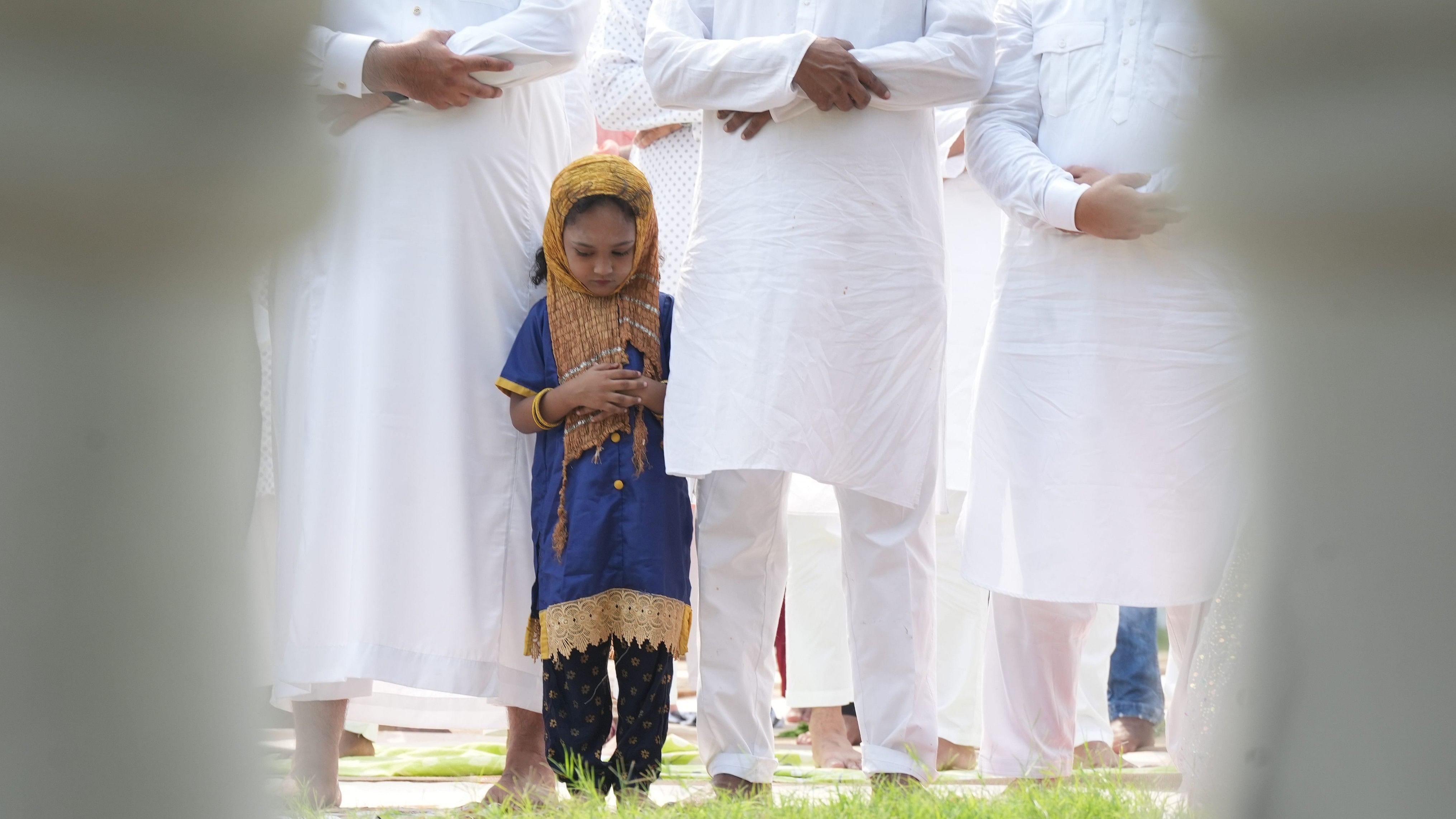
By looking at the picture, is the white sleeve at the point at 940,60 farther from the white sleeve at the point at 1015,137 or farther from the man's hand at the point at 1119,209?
the man's hand at the point at 1119,209

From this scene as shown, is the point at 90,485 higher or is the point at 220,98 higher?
the point at 220,98

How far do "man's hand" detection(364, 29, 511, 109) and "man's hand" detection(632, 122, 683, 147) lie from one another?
4.29 feet

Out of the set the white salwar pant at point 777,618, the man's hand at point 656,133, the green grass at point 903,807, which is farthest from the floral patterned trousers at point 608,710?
the man's hand at point 656,133

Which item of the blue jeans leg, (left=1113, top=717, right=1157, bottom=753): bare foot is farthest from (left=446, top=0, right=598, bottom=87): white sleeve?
(left=1113, top=717, right=1157, bottom=753): bare foot

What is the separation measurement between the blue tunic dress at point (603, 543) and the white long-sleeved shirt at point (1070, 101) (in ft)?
3.52

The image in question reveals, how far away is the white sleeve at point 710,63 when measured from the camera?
312cm

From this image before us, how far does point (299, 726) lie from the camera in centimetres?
333

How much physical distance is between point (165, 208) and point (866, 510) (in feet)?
8.69

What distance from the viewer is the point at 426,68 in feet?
10.7

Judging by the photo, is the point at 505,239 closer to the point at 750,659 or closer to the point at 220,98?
the point at 750,659

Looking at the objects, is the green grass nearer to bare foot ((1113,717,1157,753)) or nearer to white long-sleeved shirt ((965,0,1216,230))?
white long-sleeved shirt ((965,0,1216,230))

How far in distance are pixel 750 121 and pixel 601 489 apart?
0.94m

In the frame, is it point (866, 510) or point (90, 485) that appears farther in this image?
point (866, 510)

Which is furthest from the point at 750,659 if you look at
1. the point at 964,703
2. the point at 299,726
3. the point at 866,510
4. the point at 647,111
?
the point at 647,111
